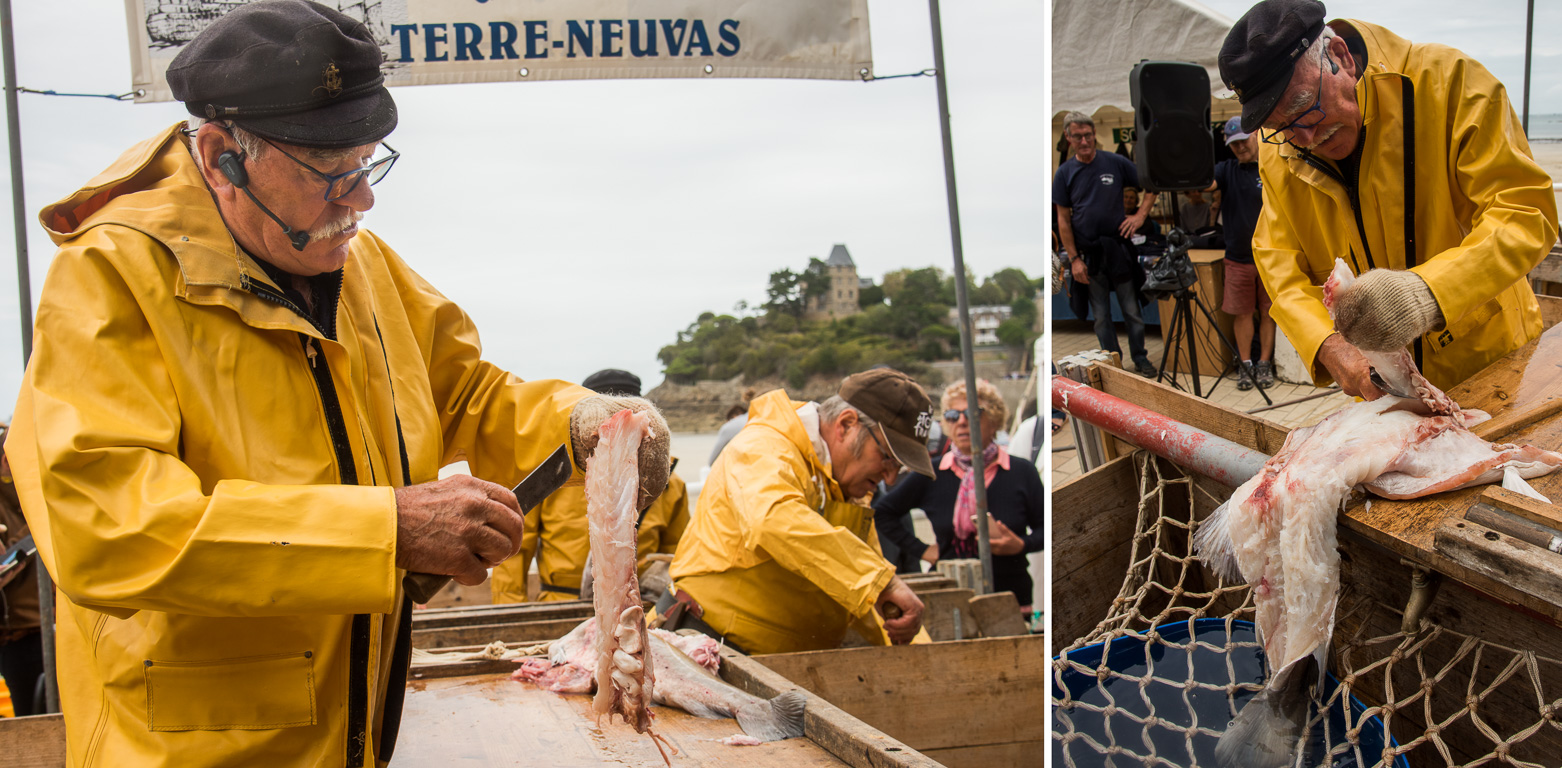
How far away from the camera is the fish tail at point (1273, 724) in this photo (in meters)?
1.74

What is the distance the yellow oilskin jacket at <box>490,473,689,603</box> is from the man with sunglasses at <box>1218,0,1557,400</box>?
263cm

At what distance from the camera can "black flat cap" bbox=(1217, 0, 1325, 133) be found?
7.27 feet

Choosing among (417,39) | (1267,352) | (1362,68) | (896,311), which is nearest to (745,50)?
(417,39)

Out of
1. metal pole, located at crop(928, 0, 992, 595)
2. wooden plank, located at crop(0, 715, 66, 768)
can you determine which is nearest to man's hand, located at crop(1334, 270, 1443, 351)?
metal pole, located at crop(928, 0, 992, 595)

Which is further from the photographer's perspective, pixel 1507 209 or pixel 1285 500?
pixel 1507 209

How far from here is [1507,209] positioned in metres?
2.16

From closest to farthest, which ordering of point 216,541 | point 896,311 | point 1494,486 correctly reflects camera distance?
1. point 216,541
2. point 1494,486
3. point 896,311

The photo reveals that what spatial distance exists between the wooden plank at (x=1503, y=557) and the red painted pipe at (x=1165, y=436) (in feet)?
1.35

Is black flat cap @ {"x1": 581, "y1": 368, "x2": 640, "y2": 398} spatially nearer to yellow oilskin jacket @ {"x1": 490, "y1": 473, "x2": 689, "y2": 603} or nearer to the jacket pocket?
yellow oilskin jacket @ {"x1": 490, "y1": 473, "x2": 689, "y2": 603}

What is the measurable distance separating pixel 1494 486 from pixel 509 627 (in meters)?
2.61

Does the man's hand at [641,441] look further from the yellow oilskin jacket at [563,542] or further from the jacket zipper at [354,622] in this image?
the yellow oilskin jacket at [563,542]

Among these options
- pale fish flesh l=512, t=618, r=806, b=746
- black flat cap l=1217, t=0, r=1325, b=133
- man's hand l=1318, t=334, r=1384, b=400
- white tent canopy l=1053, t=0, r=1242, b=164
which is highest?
white tent canopy l=1053, t=0, r=1242, b=164

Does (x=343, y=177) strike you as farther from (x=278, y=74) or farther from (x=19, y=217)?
(x=19, y=217)

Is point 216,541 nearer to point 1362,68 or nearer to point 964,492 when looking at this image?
point 1362,68
